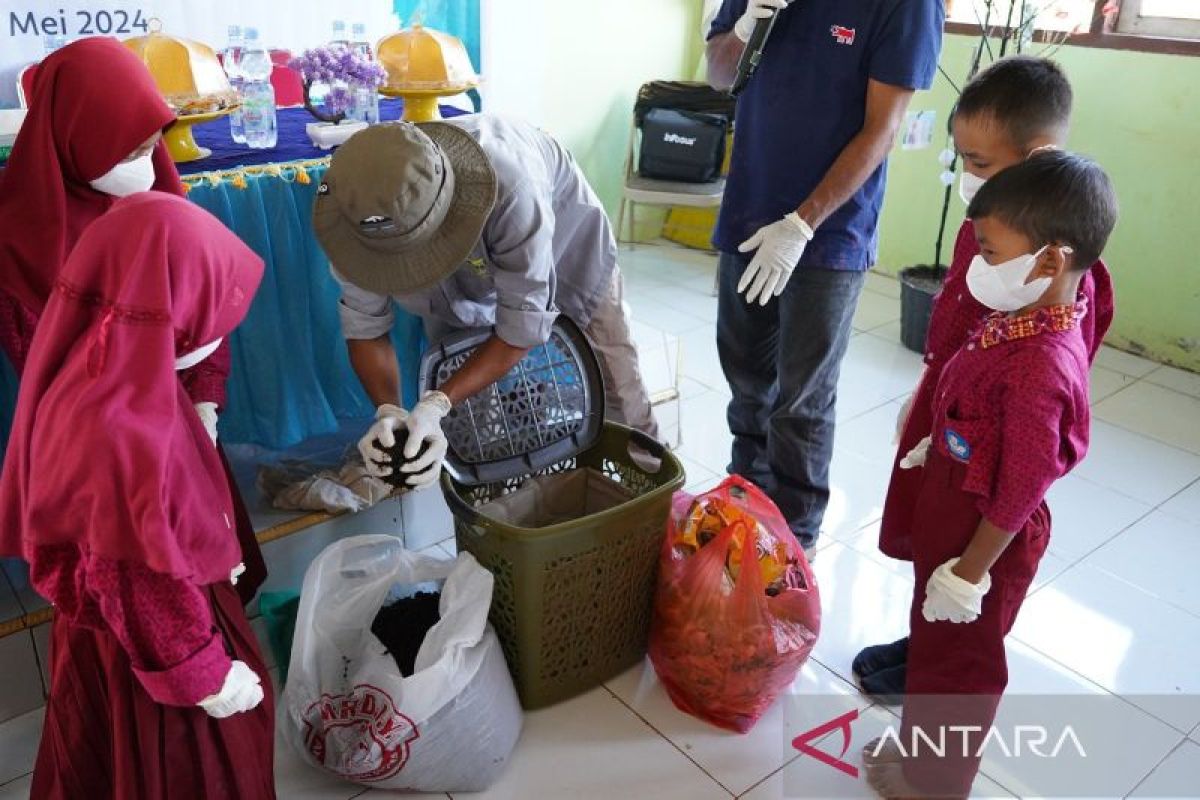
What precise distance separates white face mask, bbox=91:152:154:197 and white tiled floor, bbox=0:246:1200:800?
0.81 meters

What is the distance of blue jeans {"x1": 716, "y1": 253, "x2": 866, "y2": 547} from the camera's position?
1941 millimetres

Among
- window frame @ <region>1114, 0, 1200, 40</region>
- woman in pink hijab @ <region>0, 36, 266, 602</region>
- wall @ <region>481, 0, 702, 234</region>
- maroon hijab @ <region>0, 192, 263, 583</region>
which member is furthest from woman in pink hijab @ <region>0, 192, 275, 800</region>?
window frame @ <region>1114, 0, 1200, 40</region>

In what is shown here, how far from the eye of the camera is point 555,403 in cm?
183

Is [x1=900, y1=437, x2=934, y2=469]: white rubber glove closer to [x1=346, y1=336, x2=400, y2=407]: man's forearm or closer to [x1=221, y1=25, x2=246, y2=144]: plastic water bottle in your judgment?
[x1=346, y1=336, x2=400, y2=407]: man's forearm

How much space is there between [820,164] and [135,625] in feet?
4.63

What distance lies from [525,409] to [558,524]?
0.27 metres

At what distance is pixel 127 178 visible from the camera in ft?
4.58

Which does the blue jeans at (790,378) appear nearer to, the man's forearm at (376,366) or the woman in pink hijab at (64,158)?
the man's forearm at (376,366)

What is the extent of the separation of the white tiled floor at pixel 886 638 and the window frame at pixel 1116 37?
1090mm

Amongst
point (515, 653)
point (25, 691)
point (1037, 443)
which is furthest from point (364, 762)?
point (1037, 443)

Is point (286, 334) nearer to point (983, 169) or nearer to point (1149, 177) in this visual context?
point (983, 169)

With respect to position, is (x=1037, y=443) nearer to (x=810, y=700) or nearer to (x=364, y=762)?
(x=810, y=700)

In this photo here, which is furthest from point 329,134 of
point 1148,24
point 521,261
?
point 1148,24

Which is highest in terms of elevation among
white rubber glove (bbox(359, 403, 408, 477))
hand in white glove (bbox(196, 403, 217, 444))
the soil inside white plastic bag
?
hand in white glove (bbox(196, 403, 217, 444))
